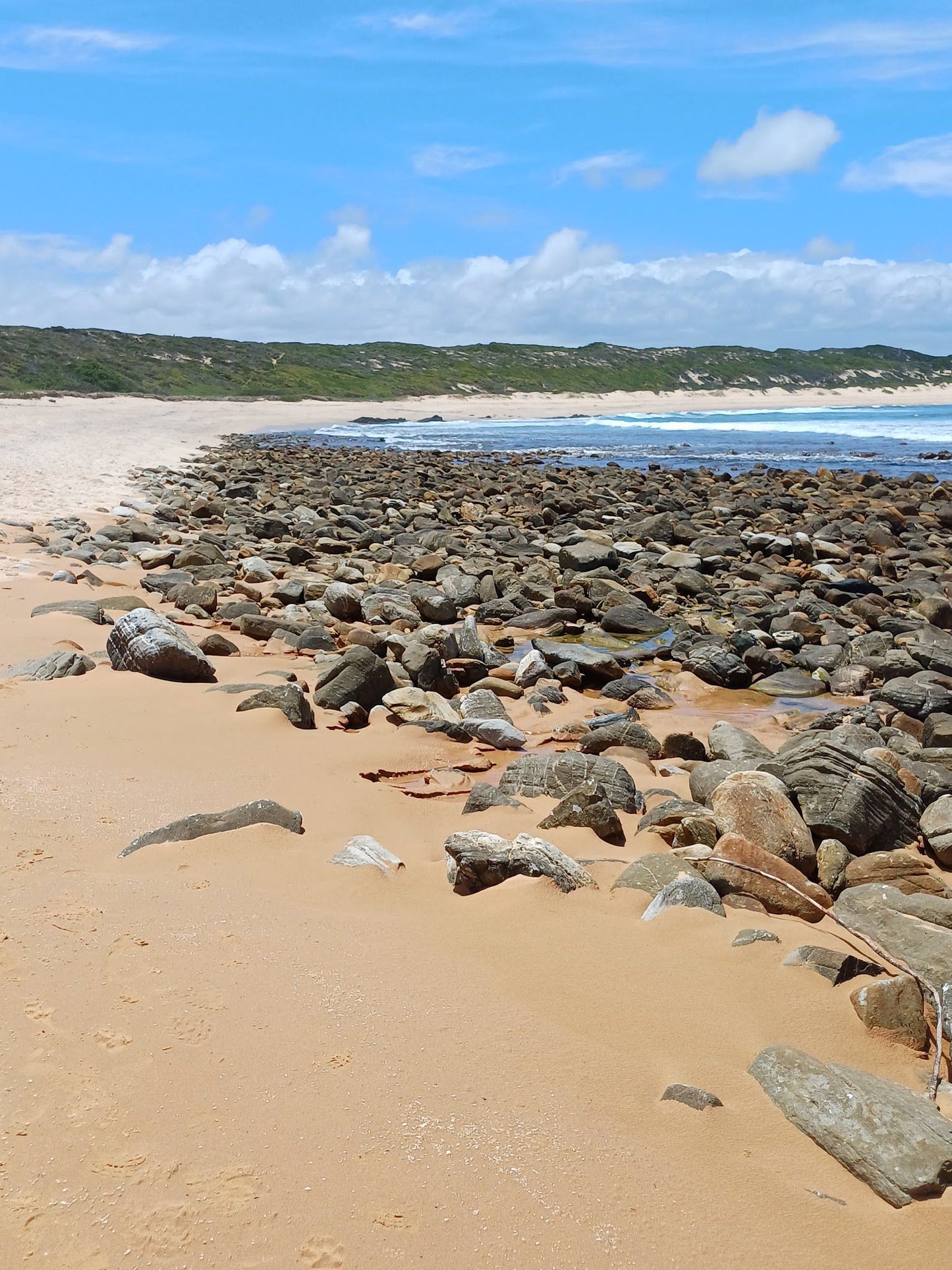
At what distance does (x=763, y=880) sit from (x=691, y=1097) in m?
1.23

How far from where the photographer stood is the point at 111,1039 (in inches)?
82.3

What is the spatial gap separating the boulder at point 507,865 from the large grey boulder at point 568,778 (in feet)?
3.05

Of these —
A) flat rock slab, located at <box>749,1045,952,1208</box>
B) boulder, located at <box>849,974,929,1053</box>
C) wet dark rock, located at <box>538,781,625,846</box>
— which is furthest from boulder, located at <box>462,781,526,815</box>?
flat rock slab, located at <box>749,1045,952,1208</box>

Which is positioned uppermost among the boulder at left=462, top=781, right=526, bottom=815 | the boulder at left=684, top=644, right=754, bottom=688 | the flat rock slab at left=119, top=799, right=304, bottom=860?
the flat rock slab at left=119, top=799, right=304, bottom=860

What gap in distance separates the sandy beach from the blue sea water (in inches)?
883

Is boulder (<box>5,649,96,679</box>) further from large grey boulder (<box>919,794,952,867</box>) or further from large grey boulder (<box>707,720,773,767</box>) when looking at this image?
large grey boulder (<box>919,794,952,867</box>)

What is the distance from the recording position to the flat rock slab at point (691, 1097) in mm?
2119

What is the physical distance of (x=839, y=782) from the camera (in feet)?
12.9

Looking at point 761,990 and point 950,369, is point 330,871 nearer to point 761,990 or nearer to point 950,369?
point 761,990

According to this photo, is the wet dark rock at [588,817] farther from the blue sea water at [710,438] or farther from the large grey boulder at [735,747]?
the blue sea water at [710,438]

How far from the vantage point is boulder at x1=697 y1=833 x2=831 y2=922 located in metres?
3.19

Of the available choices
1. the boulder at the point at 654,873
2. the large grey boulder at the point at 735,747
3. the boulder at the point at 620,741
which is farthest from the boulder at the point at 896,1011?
the boulder at the point at 620,741

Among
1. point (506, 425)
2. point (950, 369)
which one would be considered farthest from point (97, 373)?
point (950, 369)

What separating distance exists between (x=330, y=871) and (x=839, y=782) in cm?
206
